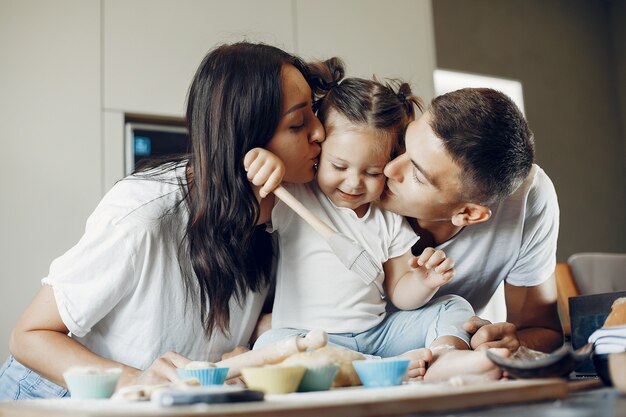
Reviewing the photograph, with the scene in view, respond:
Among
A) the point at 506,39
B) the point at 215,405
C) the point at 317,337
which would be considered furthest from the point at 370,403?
the point at 506,39

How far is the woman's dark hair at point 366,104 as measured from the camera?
1397mm

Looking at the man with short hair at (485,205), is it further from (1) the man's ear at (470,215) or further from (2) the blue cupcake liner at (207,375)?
(2) the blue cupcake liner at (207,375)

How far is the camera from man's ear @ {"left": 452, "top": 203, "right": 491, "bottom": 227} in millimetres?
1406

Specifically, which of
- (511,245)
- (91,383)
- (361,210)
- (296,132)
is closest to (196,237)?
(296,132)

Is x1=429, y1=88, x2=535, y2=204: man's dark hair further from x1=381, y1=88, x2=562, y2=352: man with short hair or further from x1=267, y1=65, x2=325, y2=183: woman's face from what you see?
x1=267, y1=65, x2=325, y2=183: woman's face

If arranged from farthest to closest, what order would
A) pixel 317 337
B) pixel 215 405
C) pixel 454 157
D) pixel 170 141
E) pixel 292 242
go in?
pixel 170 141
pixel 292 242
pixel 454 157
pixel 317 337
pixel 215 405

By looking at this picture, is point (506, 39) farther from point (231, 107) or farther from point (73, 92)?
point (231, 107)

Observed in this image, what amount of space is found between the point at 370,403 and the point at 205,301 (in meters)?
0.71

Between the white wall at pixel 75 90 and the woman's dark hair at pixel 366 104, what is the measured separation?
3.27 feet

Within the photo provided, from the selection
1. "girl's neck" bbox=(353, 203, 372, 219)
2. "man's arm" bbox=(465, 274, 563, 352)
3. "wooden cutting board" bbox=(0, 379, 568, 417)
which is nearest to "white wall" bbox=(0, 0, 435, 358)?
"girl's neck" bbox=(353, 203, 372, 219)

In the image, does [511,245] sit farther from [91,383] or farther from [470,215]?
[91,383]

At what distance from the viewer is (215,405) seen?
2.08 feet

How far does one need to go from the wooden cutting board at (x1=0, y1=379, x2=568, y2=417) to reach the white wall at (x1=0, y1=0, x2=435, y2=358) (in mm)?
1503

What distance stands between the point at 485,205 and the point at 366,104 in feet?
0.96
